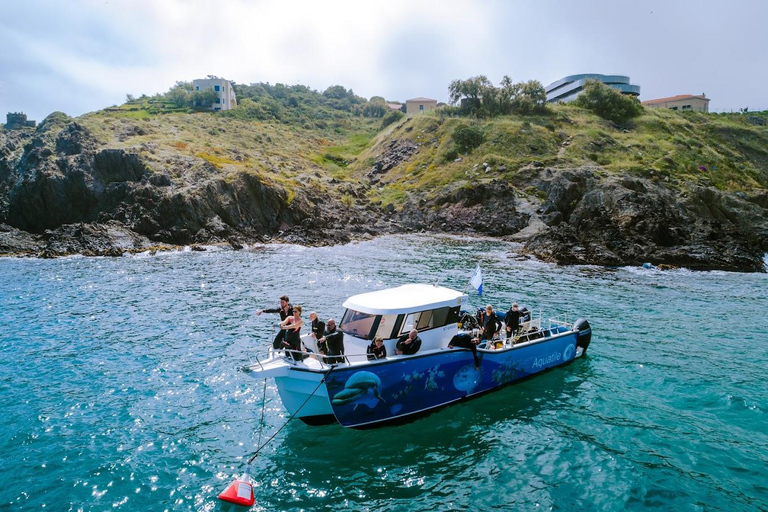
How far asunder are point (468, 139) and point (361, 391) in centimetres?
9424

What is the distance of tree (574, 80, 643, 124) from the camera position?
109875 millimetres

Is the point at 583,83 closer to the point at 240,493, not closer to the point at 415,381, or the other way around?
the point at 415,381

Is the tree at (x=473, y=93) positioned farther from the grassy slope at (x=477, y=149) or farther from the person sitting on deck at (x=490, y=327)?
the person sitting on deck at (x=490, y=327)

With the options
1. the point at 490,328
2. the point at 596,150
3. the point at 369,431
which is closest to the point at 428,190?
the point at 596,150

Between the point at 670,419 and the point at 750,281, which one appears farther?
the point at 750,281

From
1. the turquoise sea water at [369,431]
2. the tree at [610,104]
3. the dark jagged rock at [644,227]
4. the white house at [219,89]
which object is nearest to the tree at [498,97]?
the tree at [610,104]

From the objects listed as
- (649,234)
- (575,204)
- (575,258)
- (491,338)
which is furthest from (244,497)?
(575,204)

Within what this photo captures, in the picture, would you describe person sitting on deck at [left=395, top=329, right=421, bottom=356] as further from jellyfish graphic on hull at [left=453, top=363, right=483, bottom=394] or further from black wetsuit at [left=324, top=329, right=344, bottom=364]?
jellyfish graphic on hull at [left=453, top=363, right=483, bottom=394]

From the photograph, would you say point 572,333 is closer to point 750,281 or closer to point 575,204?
point 750,281

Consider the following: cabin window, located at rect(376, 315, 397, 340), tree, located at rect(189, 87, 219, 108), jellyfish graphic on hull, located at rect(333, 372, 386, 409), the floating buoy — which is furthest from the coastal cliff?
the floating buoy

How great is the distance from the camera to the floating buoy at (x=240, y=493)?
436 inches

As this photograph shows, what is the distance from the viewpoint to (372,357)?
14.1 m

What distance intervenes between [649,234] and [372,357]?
157ft

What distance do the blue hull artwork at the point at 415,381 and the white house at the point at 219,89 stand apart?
5746 inches
